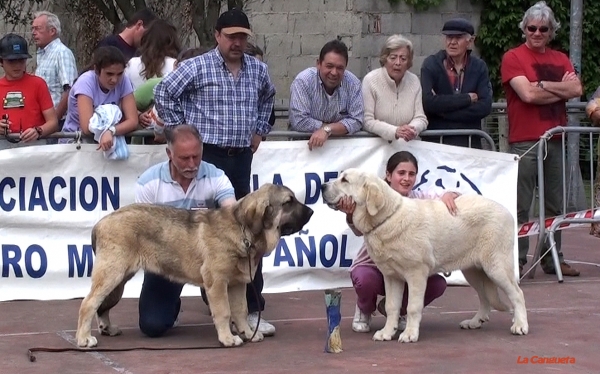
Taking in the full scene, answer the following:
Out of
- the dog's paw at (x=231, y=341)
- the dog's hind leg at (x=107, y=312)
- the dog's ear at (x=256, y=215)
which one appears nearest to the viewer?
the dog's ear at (x=256, y=215)


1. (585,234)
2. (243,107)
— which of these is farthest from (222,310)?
(585,234)

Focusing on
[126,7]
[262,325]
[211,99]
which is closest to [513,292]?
[262,325]

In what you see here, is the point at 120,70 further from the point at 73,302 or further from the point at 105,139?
the point at 73,302

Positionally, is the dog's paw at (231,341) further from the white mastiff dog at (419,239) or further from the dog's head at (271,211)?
the white mastiff dog at (419,239)

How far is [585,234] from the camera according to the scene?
13.9 m

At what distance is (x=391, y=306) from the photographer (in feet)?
25.4

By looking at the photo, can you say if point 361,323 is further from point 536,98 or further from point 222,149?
point 536,98

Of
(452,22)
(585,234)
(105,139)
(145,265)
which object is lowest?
(585,234)

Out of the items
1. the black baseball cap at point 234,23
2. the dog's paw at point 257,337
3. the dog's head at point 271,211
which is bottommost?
the dog's paw at point 257,337

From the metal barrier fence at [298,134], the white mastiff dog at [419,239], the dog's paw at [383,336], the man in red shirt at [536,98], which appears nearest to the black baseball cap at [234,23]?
the metal barrier fence at [298,134]

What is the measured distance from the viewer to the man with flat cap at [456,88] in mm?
10008

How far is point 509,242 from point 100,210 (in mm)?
3384

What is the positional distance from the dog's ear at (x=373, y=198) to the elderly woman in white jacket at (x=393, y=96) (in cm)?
211

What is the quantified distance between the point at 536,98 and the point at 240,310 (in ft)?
12.4
